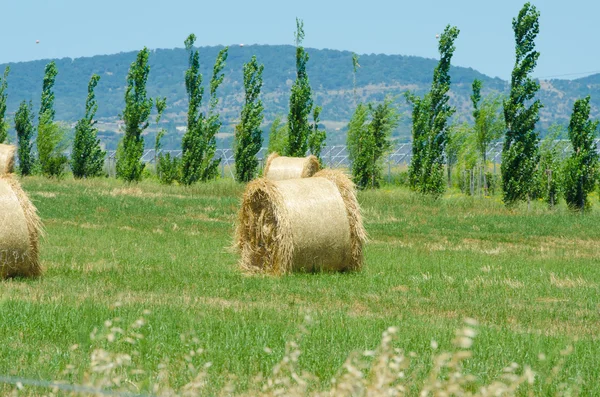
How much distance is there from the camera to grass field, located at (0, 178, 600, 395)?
27.2ft

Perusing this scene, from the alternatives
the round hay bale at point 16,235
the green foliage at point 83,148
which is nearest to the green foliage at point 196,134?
the green foliage at point 83,148

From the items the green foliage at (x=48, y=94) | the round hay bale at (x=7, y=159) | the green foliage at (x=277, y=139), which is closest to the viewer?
the round hay bale at (x=7, y=159)

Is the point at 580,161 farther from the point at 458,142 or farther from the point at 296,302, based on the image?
the point at 296,302

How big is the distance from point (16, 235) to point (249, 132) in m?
40.4

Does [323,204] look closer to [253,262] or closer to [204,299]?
[253,262]

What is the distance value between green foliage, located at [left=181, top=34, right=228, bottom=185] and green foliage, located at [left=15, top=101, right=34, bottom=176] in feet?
47.5

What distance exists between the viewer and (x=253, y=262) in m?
16.8

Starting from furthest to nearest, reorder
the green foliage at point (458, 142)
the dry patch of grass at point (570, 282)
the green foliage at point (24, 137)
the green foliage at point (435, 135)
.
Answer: the green foliage at point (458, 142), the green foliage at point (24, 137), the green foliage at point (435, 135), the dry patch of grass at point (570, 282)

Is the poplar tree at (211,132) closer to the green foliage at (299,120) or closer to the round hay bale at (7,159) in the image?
the green foliage at (299,120)

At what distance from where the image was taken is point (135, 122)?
55750mm

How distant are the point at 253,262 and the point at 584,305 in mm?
5980

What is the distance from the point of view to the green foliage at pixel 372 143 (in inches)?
2243

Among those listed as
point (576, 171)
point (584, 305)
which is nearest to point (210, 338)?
point (584, 305)

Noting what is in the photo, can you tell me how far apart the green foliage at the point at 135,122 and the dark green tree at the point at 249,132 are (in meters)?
5.66
